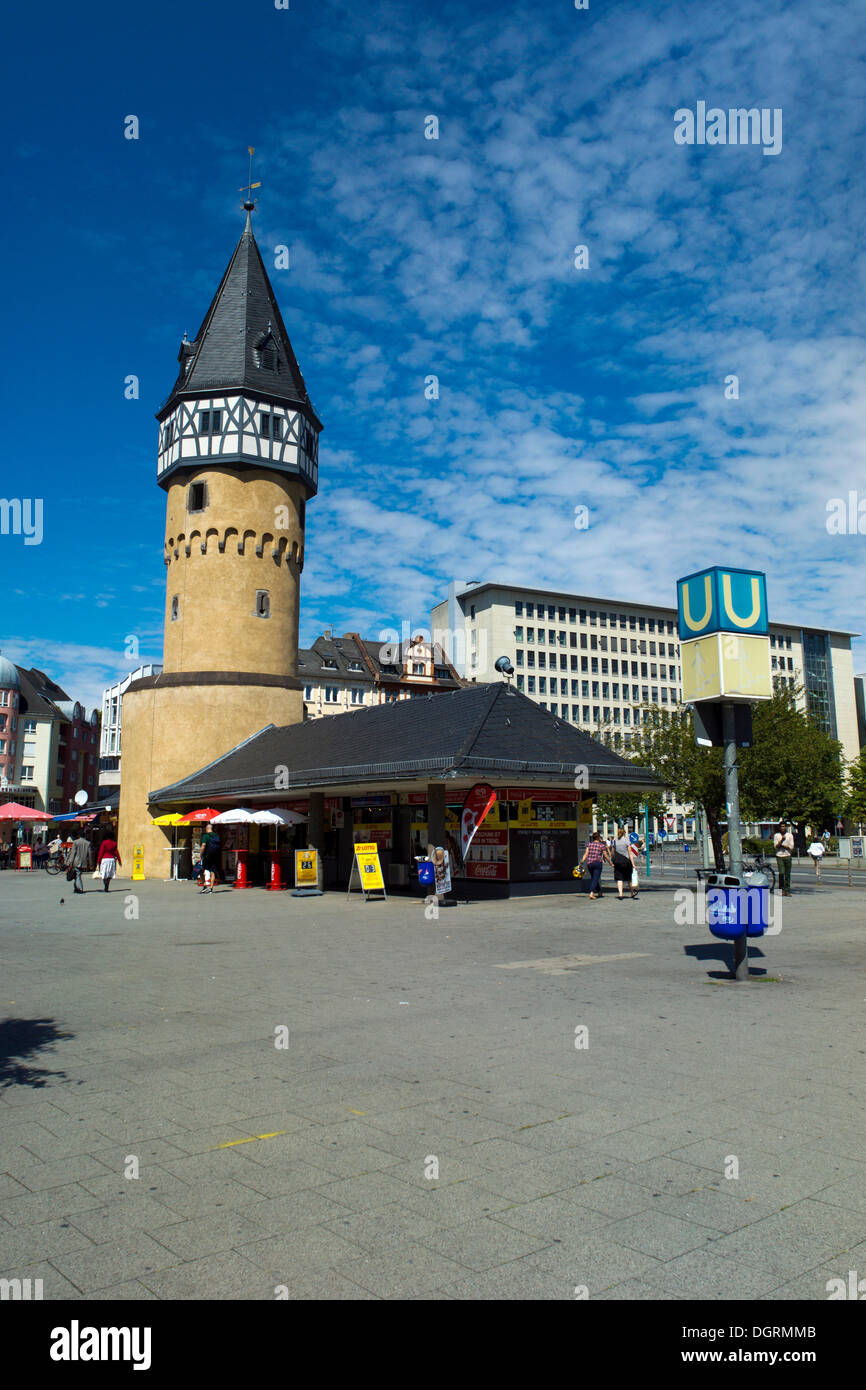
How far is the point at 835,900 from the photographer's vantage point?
23.7 m

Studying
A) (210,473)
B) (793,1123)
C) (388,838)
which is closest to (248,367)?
(210,473)

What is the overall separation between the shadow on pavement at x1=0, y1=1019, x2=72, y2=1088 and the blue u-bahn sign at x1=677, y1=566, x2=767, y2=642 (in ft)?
25.6

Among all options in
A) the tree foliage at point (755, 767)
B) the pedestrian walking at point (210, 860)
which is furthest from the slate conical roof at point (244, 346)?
the tree foliage at point (755, 767)

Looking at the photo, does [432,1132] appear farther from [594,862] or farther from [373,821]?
[373,821]

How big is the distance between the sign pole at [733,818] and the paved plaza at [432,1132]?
1.24 feet

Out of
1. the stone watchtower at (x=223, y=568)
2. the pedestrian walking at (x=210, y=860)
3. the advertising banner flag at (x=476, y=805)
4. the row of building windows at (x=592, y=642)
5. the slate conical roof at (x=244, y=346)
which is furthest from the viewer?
the row of building windows at (x=592, y=642)

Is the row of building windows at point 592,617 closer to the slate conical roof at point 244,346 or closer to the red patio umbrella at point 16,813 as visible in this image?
the slate conical roof at point 244,346

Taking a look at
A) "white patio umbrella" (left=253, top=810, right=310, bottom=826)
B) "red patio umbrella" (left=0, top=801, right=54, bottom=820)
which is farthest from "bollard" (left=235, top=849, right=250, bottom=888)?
"red patio umbrella" (left=0, top=801, right=54, bottom=820)

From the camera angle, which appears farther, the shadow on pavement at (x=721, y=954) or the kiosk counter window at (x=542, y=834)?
the kiosk counter window at (x=542, y=834)

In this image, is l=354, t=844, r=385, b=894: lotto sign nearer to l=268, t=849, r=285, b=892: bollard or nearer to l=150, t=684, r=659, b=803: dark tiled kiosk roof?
l=150, t=684, r=659, b=803: dark tiled kiosk roof

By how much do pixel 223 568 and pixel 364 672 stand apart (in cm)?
5293

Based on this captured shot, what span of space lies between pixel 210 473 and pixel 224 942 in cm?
3053

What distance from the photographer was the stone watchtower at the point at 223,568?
3978 centimetres

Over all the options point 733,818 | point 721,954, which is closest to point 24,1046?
point 733,818
